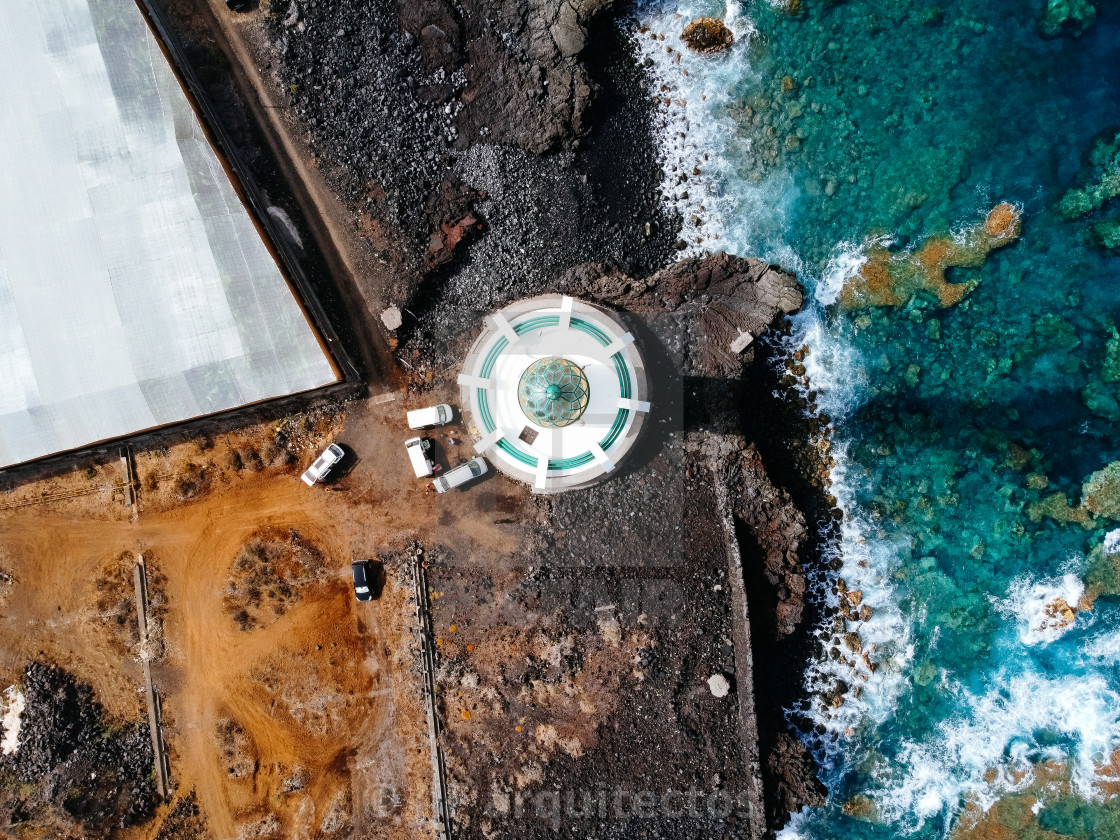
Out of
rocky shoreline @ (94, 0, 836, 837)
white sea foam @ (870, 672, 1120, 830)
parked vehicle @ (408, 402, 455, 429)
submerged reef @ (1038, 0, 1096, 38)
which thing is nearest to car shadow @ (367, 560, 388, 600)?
parked vehicle @ (408, 402, 455, 429)

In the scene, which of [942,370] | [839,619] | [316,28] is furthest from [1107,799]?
[316,28]

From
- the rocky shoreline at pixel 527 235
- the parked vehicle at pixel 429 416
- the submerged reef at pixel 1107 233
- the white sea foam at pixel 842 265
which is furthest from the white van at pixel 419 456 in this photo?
the submerged reef at pixel 1107 233

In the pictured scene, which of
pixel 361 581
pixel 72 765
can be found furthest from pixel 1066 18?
pixel 72 765

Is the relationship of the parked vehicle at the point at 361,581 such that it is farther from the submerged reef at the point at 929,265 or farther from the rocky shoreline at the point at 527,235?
the submerged reef at the point at 929,265

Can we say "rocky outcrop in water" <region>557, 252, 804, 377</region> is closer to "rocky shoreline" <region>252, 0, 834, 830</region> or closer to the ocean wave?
"rocky shoreline" <region>252, 0, 834, 830</region>

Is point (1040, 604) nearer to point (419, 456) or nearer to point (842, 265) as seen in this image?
point (842, 265)

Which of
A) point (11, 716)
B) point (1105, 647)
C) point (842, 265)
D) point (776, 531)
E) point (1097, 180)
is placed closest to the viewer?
point (11, 716)
